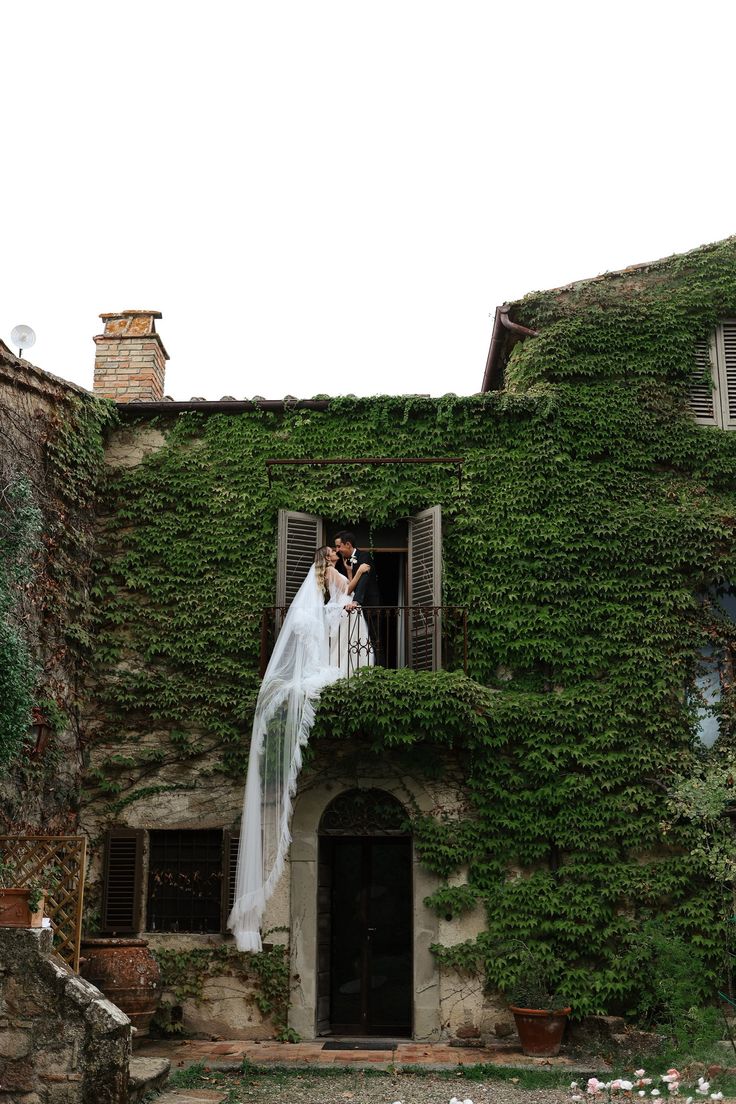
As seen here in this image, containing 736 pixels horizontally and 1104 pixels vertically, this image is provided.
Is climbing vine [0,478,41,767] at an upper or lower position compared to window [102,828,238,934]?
upper

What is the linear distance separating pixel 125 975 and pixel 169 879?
181cm

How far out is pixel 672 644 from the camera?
38.7 feet

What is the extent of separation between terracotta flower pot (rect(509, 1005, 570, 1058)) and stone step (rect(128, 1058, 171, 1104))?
3.40 m

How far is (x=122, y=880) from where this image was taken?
1152cm

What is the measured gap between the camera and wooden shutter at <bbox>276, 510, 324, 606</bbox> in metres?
12.0

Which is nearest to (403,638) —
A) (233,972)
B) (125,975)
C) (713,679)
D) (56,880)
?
(713,679)

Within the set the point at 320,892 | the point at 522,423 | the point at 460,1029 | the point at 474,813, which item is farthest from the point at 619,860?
the point at 522,423

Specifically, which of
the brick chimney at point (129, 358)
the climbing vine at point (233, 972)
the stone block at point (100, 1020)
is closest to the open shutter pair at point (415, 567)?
the brick chimney at point (129, 358)

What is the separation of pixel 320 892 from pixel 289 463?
4.69 m

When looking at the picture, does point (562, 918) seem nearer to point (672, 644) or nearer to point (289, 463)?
point (672, 644)

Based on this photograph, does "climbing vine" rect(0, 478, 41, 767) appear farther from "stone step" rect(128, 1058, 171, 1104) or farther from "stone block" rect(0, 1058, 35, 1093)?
"stone step" rect(128, 1058, 171, 1104)

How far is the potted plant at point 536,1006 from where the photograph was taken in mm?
10289

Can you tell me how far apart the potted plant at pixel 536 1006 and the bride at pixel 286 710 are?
101 inches

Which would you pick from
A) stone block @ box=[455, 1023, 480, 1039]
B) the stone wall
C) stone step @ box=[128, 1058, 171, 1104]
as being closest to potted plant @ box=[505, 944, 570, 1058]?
stone block @ box=[455, 1023, 480, 1039]
